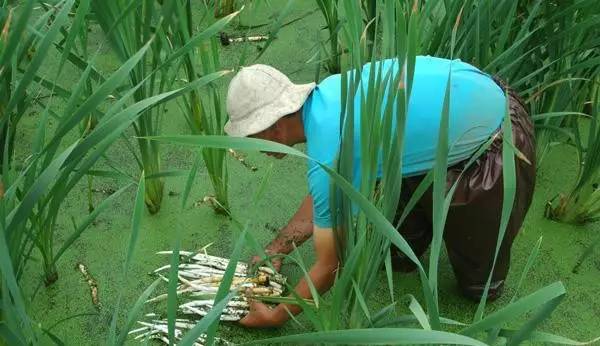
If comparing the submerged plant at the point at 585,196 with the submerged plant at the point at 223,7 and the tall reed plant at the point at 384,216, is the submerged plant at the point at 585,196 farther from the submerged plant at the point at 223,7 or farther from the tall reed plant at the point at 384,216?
the submerged plant at the point at 223,7

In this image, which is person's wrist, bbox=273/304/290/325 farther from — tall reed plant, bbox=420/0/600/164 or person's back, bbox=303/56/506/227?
tall reed plant, bbox=420/0/600/164

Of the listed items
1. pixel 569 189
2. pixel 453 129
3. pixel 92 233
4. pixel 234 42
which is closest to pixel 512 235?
pixel 453 129

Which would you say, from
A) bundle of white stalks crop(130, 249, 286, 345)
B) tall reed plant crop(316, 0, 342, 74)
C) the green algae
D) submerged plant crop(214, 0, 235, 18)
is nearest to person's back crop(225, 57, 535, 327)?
bundle of white stalks crop(130, 249, 286, 345)

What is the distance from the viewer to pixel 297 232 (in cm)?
181

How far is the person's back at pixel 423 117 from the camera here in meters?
1.41

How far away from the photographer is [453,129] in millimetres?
1481

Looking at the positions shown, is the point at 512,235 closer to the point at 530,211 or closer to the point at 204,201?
the point at 530,211

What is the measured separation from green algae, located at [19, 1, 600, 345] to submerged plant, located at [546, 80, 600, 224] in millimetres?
32

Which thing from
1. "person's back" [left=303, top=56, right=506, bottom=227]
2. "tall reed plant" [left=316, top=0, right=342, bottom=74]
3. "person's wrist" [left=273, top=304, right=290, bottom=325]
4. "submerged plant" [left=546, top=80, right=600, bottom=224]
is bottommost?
"person's wrist" [left=273, top=304, right=290, bottom=325]

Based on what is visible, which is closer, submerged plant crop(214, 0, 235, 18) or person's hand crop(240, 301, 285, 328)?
person's hand crop(240, 301, 285, 328)

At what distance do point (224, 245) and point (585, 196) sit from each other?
3.33ft

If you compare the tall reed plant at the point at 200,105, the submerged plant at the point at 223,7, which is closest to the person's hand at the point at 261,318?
the tall reed plant at the point at 200,105

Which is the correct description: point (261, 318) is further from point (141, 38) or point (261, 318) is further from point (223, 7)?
point (223, 7)

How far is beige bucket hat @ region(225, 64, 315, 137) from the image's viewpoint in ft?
4.69
